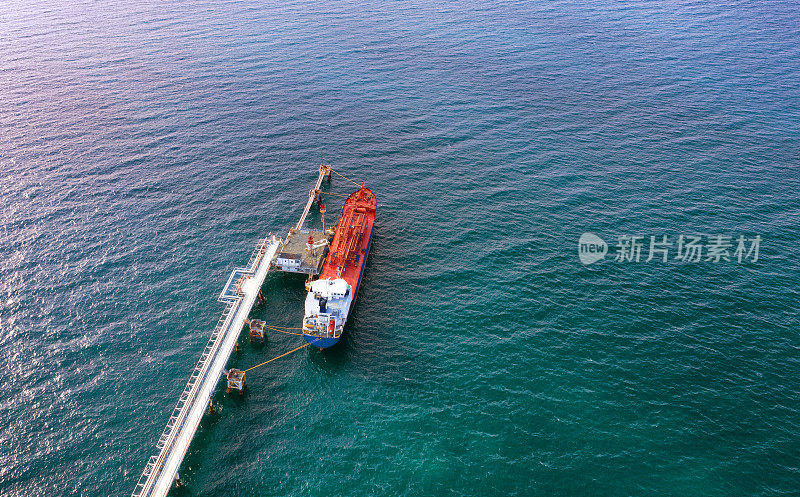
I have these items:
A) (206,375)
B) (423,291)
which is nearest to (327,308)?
(423,291)

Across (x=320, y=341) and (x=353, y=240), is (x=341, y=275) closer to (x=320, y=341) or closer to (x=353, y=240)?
(x=353, y=240)

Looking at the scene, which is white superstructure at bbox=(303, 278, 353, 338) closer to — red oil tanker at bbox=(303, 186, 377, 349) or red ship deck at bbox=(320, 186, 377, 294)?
red oil tanker at bbox=(303, 186, 377, 349)

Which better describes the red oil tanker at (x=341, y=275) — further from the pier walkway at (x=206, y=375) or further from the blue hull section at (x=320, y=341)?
the pier walkway at (x=206, y=375)

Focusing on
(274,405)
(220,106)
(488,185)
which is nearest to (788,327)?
(488,185)

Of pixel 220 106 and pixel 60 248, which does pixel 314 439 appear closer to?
pixel 60 248

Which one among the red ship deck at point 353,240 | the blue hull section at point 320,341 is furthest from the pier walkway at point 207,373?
the blue hull section at point 320,341

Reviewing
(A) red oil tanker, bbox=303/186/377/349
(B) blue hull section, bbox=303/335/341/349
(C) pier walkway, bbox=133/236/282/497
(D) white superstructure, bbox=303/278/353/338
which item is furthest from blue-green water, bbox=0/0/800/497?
(D) white superstructure, bbox=303/278/353/338
